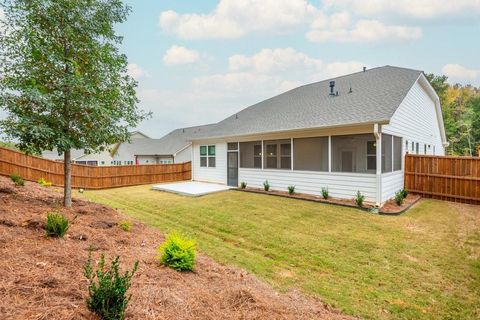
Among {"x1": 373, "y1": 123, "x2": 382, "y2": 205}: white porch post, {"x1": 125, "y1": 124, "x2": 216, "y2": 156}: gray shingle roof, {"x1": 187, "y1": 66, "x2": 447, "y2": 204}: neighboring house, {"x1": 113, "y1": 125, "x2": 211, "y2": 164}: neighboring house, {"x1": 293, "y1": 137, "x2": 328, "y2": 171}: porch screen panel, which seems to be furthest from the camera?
{"x1": 125, "y1": 124, "x2": 216, "y2": 156}: gray shingle roof

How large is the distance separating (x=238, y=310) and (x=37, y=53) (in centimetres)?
587

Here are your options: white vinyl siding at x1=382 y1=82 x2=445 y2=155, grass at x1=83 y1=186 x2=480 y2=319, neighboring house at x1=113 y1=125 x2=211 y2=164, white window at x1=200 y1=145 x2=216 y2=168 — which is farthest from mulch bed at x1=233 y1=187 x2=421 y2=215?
neighboring house at x1=113 y1=125 x2=211 y2=164

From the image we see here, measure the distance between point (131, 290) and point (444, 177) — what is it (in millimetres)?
11799

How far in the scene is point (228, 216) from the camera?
25.0 ft

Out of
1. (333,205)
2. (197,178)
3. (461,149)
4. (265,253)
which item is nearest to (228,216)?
(265,253)

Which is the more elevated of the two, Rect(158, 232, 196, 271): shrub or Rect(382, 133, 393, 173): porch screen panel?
Rect(382, 133, 393, 173): porch screen panel

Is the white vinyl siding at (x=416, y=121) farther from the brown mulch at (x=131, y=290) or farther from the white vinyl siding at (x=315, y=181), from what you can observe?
the brown mulch at (x=131, y=290)

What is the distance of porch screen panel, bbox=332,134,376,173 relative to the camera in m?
9.73

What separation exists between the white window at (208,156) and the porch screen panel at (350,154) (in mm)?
7482

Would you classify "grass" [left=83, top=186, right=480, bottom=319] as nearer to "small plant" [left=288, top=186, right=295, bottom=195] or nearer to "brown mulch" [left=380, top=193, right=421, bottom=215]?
"brown mulch" [left=380, top=193, right=421, bottom=215]

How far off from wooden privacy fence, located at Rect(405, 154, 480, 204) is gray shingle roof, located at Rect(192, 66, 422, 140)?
3.12 m

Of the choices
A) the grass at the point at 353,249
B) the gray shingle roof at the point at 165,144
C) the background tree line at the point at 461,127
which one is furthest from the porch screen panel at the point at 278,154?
the background tree line at the point at 461,127

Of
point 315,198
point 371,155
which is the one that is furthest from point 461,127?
point 315,198

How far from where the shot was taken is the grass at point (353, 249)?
345 centimetres
